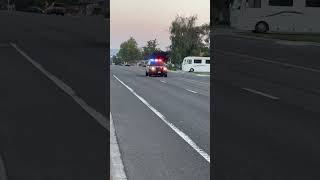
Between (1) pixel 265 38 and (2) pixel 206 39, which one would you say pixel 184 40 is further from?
(1) pixel 265 38

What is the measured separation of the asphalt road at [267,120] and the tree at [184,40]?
56.8m

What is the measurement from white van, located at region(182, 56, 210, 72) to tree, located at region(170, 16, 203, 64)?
7532mm

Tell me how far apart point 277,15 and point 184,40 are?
48.7 m

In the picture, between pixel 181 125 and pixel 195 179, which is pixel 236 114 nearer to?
pixel 181 125

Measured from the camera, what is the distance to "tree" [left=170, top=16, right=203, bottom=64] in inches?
3430

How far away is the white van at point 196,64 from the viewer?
75062mm

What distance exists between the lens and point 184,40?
9038cm

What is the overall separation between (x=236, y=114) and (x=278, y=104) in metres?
1.94
